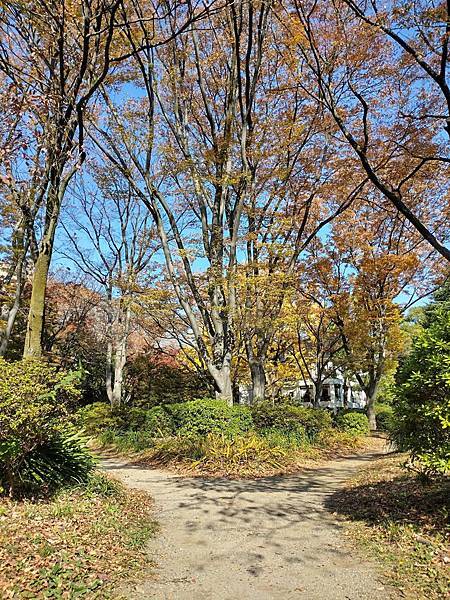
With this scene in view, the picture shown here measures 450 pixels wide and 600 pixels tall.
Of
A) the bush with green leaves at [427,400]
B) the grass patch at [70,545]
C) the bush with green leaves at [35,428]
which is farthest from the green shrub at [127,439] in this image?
the bush with green leaves at [427,400]

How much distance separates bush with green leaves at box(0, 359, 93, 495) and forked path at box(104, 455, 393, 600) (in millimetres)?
1361

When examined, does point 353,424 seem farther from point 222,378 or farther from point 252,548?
point 252,548

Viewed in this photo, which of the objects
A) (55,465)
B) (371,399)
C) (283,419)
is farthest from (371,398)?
(55,465)

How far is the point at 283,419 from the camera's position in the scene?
34.1 ft

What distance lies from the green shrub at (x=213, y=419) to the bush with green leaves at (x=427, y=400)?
522 cm

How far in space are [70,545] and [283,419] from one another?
298 inches

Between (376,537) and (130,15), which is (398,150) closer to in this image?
(130,15)

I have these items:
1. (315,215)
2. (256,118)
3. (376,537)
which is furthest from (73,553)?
(315,215)

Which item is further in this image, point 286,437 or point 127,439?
point 127,439

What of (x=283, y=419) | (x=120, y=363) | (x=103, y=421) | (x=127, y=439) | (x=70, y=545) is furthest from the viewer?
(x=120, y=363)

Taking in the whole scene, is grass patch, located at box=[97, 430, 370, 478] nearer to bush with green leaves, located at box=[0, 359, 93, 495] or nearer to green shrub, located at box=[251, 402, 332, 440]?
Result: green shrub, located at box=[251, 402, 332, 440]

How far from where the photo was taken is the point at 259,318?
1073 cm

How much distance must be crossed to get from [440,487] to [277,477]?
3.31 m

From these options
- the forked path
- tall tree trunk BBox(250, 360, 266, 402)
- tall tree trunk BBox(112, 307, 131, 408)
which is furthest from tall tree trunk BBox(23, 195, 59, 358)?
tall tree trunk BBox(112, 307, 131, 408)
